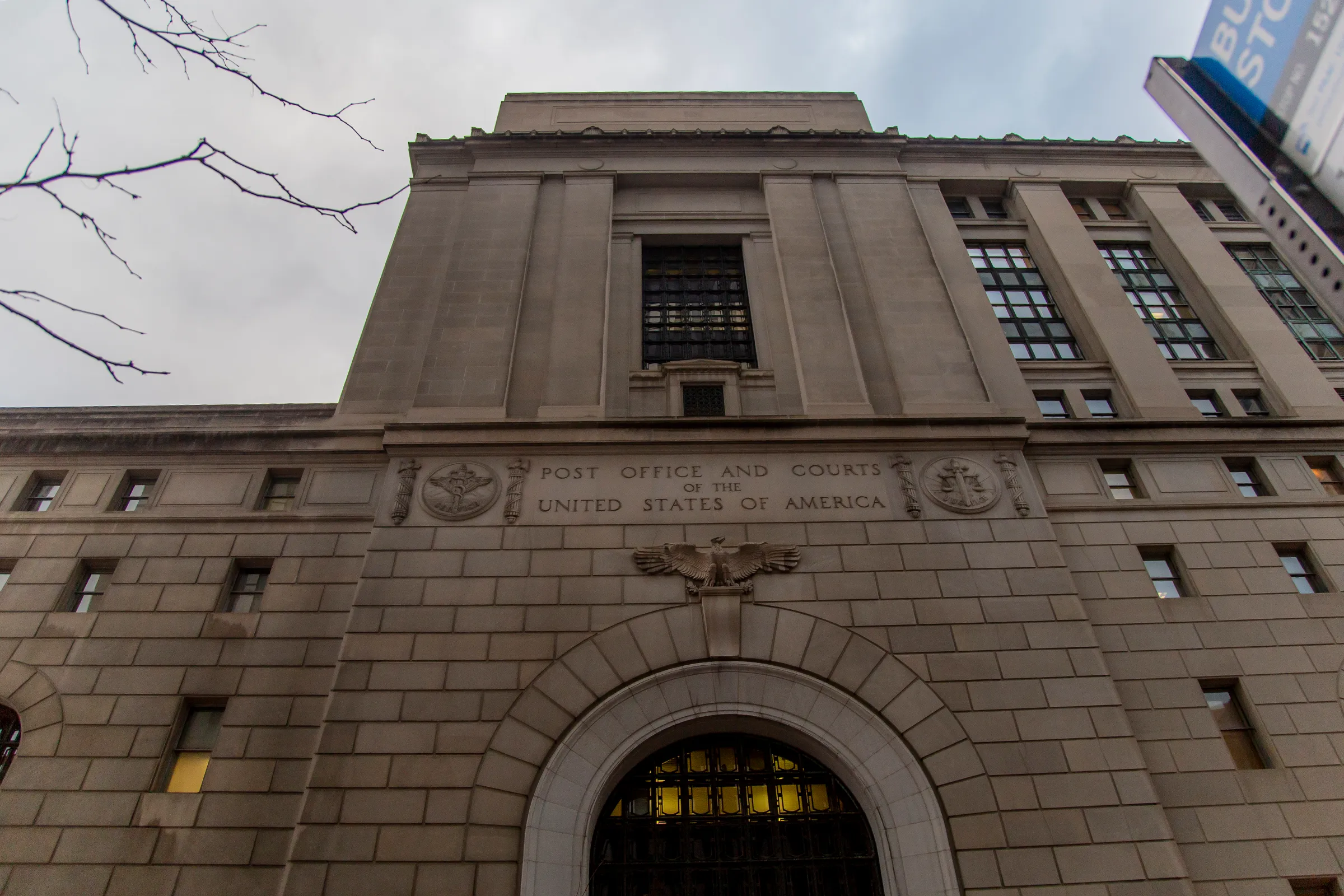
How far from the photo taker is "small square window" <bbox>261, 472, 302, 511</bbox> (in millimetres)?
17375

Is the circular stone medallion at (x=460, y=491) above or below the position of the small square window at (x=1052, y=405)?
below

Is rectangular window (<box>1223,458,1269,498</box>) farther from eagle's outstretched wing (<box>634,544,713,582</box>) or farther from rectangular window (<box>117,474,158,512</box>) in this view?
rectangular window (<box>117,474,158,512</box>)

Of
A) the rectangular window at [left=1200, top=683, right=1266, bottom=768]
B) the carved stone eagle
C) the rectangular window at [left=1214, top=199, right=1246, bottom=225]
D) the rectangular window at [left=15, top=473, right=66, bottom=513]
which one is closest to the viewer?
the rectangular window at [left=1200, top=683, right=1266, bottom=768]

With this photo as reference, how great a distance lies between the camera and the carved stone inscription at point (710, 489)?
16250mm

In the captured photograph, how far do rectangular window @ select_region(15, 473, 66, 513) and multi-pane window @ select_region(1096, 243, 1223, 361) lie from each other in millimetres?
30076

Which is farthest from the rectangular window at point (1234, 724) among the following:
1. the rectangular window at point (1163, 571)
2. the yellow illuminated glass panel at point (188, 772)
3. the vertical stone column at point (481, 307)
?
the yellow illuminated glass panel at point (188, 772)

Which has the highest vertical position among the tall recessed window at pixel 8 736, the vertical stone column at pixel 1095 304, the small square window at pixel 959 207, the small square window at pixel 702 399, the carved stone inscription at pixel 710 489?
the small square window at pixel 959 207

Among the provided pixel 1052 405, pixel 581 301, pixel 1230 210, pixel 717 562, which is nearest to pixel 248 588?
pixel 717 562

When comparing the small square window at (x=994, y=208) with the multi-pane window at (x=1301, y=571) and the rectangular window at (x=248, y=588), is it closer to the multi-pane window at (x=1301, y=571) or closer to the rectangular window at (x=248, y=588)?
the multi-pane window at (x=1301, y=571)

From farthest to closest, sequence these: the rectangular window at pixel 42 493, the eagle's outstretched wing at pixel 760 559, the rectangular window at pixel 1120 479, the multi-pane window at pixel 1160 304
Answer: the multi-pane window at pixel 1160 304 < the rectangular window at pixel 1120 479 < the rectangular window at pixel 42 493 < the eagle's outstretched wing at pixel 760 559

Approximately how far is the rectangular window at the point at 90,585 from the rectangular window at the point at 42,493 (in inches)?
86.0

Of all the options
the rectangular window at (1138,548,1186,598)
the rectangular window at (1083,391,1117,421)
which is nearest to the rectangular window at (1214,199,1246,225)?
the rectangular window at (1083,391,1117,421)

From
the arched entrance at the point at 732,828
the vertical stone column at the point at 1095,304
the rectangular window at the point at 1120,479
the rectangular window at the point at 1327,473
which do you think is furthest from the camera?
the vertical stone column at the point at 1095,304

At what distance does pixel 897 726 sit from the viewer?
13.6m
